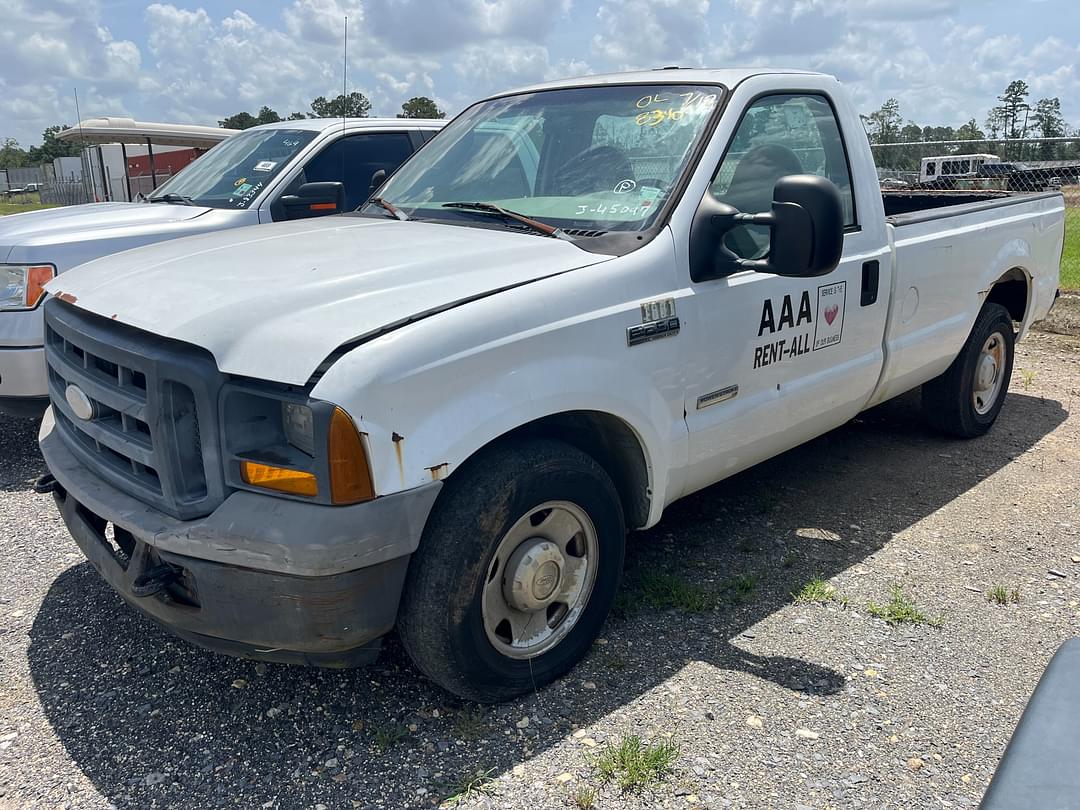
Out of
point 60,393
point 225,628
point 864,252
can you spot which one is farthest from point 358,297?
point 864,252

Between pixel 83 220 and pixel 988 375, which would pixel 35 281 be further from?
pixel 988 375

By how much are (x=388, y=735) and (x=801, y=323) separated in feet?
7.40

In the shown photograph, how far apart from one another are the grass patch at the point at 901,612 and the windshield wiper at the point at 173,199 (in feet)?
16.7

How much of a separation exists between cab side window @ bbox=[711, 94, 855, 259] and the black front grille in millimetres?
1992

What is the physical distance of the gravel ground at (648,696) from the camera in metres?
2.67

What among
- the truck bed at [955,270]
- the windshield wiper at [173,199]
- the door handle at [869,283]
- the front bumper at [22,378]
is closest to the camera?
the door handle at [869,283]

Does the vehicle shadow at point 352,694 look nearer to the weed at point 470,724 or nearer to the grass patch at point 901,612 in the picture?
the weed at point 470,724

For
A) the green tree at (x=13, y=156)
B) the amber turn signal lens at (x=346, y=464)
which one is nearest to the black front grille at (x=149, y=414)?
the amber turn signal lens at (x=346, y=464)

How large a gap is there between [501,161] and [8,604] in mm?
2692

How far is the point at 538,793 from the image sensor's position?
262cm

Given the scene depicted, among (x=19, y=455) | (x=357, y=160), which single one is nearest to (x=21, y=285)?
(x=19, y=455)

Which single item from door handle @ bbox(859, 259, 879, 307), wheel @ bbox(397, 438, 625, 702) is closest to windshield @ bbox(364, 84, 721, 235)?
wheel @ bbox(397, 438, 625, 702)

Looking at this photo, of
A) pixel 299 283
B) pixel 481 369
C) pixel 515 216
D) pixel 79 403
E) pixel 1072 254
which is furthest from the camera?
pixel 1072 254

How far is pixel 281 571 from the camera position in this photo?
2.43 metres
